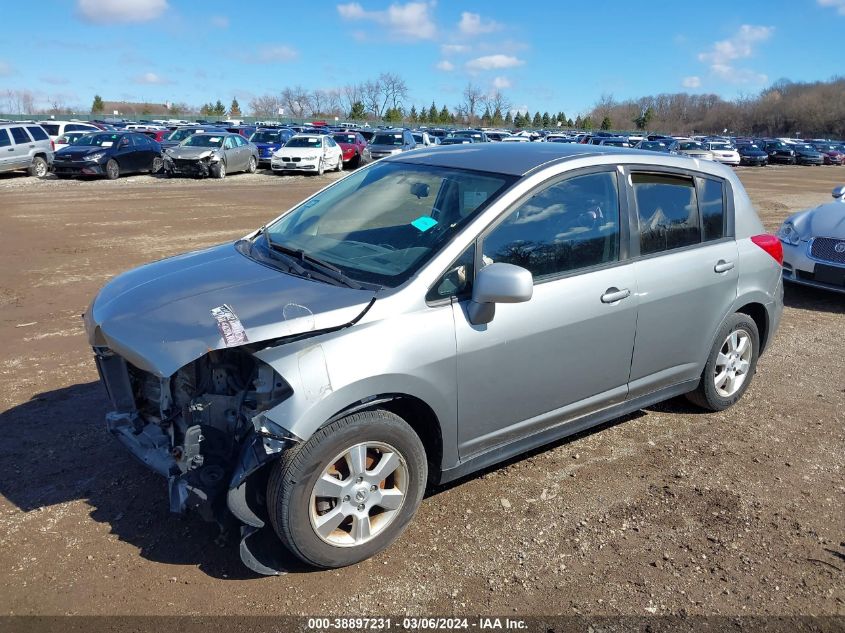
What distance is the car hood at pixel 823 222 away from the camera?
26.6ft

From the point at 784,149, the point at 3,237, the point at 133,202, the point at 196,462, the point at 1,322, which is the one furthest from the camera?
the point at 784,149

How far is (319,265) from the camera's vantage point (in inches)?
142

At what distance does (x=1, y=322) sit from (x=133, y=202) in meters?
10.6

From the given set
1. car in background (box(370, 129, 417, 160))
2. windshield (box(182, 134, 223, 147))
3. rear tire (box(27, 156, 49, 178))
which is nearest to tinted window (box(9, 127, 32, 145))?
rear tire (box(27, 156, 49, 178))

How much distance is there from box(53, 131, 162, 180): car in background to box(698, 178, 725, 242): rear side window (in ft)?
70.2

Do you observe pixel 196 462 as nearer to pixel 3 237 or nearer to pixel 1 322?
pixel 1 322

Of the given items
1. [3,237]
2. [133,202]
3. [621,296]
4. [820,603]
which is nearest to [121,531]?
[621,296]

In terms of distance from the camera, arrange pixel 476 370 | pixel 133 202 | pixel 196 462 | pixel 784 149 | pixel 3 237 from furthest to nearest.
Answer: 1. pixel 784 149
2. pixel 133 202
3. pixel 3 237
4. pixel 476 370
5. pixel 196 462

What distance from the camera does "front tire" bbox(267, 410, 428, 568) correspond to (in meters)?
2.95

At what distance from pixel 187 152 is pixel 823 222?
20.3m

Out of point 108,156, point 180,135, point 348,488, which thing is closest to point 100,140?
point 108,156

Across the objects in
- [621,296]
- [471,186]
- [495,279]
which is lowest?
[621,296]

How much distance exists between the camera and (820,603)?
306 cm

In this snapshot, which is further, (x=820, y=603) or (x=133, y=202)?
(x=133, y=202)
